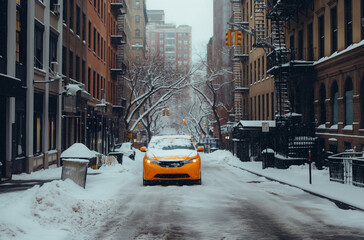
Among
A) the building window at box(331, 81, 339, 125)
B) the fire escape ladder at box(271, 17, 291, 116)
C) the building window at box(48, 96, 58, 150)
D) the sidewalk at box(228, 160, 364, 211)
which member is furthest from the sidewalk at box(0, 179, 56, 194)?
the fire escape ladder at box(271, 17, 291, 116)

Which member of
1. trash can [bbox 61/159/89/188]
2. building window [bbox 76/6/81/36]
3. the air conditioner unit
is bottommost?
trash can [bbox 61/159/89/188]

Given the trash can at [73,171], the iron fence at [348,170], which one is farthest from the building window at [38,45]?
the iron fence at [348,170]

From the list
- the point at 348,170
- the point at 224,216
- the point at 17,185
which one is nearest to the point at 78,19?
the point at 17,185

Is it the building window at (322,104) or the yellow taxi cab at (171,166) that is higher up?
the building window at (322,104)

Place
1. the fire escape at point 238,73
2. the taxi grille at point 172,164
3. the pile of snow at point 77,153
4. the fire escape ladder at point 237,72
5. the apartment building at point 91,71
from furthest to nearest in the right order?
the fire escape ladder at point 237,72
the fire escape at point 238,73
the apartment building at point 91,71
the taxi grille at point 172,164
the pile of snow at point 77,153

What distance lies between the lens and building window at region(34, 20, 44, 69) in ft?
74.7

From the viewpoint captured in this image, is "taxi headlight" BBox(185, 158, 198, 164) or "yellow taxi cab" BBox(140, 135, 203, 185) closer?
"yellow taxi cab" BBox(140, 135, 203, 185)

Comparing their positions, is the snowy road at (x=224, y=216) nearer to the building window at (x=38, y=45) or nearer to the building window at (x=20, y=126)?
the building window at (x=20, y=126)

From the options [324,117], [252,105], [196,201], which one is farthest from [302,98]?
[196,201]

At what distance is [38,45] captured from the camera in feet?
76.3

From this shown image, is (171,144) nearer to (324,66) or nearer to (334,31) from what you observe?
(324,66)

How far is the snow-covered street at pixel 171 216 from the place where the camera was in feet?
27.9

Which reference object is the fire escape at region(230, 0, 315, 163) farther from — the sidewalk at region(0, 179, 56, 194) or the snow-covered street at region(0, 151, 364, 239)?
the sidewalk at region(0, 179, 56, 194)

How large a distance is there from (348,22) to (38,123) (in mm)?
15076
